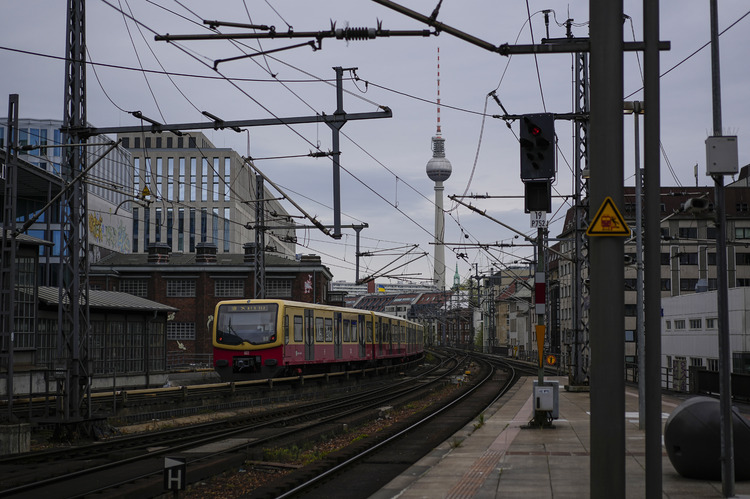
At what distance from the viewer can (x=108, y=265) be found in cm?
5834

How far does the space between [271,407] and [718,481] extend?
55.8 feet

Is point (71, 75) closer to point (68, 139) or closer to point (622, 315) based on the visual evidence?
point (68, 139)

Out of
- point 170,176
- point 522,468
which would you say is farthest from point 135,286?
point 522,468

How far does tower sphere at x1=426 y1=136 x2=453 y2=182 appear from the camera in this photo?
183 metres

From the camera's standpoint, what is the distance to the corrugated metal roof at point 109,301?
2978 cm

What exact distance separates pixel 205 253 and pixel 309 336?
97.3ft

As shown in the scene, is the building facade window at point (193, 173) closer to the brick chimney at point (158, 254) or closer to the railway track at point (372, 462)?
the brick chimney at point (158, 254)

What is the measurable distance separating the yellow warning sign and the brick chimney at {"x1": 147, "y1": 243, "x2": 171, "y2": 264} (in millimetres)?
54460

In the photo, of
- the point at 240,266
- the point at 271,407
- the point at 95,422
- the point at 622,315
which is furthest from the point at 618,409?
the point at 240,266

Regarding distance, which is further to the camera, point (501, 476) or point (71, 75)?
point (71, 75)

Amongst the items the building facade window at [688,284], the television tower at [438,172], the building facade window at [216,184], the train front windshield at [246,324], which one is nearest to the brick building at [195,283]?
the train front windshield at [246,324]

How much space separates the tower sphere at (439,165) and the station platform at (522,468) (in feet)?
543

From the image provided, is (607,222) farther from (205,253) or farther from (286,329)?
(205,253)

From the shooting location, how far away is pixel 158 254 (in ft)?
194
